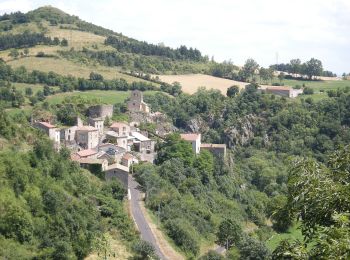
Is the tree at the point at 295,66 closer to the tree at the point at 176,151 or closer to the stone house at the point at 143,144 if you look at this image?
the tree at the point at 176,151

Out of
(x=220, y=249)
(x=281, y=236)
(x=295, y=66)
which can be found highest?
(x=295, y=66)

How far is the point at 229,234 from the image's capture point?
143 ft

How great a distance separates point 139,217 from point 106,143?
1285cm

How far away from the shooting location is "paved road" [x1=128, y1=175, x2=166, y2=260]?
125ft

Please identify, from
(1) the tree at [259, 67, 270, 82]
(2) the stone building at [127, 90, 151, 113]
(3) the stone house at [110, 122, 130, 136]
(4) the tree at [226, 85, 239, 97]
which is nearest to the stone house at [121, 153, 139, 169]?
(3) the stone house at [110, 122, 130, 136]

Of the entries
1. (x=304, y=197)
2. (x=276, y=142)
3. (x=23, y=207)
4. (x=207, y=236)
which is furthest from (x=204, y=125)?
(x=304, y=197)

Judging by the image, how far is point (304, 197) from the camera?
8.50 m

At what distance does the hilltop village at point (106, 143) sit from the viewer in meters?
45.0

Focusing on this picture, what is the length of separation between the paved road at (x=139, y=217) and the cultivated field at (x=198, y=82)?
51630 millimetres

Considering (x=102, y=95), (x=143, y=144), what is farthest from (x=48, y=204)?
(x=102, y=95)

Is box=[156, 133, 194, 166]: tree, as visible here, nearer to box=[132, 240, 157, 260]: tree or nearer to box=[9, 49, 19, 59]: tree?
box=[132, 240, 157, 260]: tree

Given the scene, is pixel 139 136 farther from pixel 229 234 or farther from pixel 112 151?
pixel 229 234

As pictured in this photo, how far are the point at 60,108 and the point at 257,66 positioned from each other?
207 ft

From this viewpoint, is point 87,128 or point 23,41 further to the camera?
point 23,41
